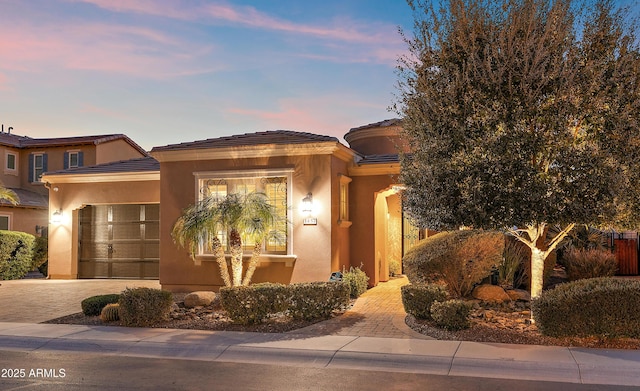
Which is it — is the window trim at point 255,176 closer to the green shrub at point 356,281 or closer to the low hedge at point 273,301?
the green shrub at point 356,281

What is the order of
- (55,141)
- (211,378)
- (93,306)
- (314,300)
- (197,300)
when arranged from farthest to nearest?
(55,141), (197,300), (93,306), (314,300), (211,378)

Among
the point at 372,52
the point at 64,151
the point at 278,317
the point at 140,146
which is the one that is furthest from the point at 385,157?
the point at 140,146

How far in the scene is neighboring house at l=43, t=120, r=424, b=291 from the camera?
46.8ft

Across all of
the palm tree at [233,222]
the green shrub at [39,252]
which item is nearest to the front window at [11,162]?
the green shrub at [39,252]

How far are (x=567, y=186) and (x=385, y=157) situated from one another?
7.54 meters

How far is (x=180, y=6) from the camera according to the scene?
43.2ft

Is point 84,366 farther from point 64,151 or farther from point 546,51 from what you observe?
point 64,151

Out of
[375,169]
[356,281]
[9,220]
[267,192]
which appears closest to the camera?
[356,281]

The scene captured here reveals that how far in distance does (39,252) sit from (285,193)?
36.6ft

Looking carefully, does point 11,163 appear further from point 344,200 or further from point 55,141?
point 344,200

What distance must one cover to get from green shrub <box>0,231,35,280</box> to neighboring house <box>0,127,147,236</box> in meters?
3.68

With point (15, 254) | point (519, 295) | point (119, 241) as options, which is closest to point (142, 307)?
point (519, 295)

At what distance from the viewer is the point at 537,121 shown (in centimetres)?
882

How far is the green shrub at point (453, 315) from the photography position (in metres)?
9.56
